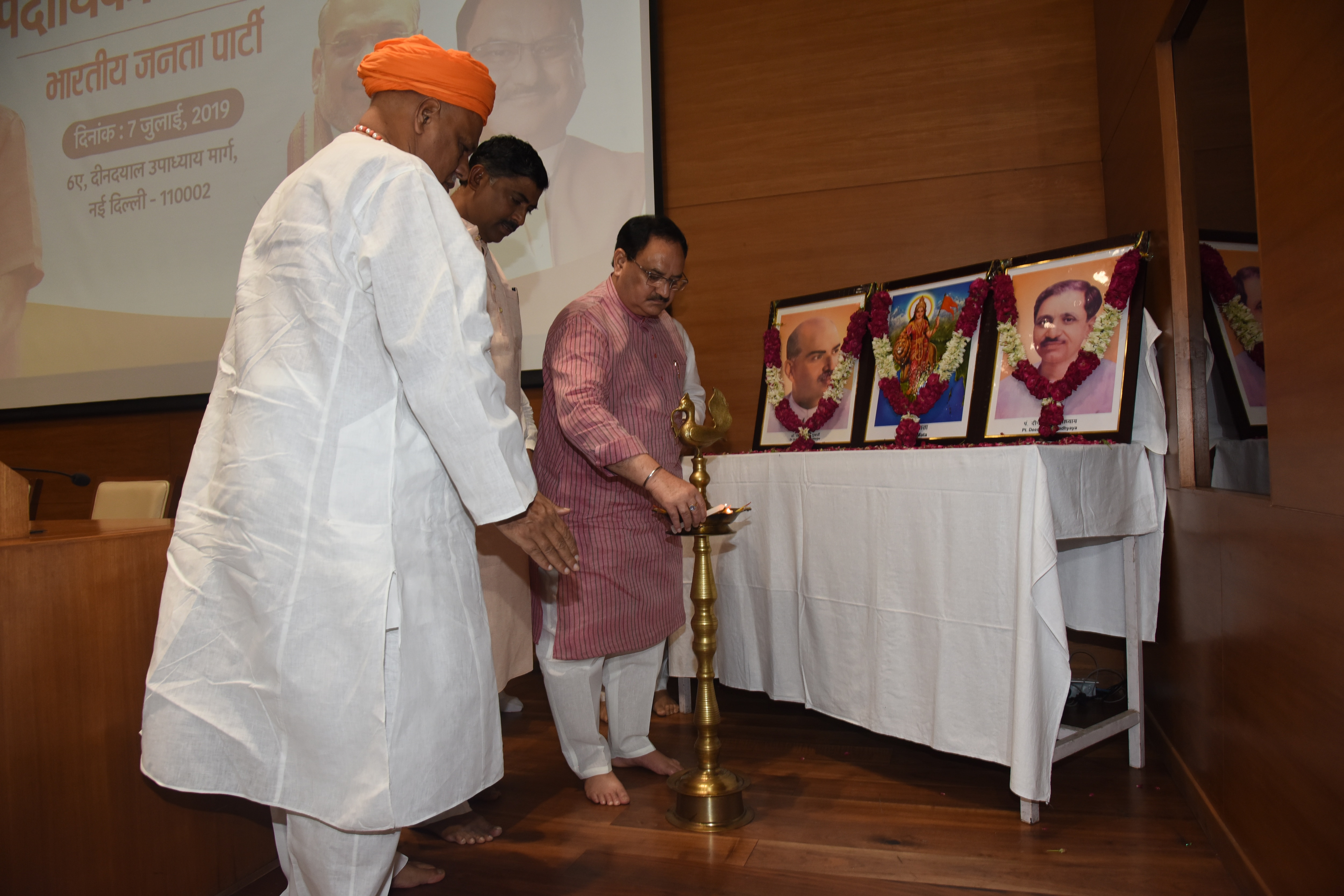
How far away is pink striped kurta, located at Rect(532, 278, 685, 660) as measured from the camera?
2.22 meters

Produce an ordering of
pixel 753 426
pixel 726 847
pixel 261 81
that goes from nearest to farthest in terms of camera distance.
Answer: pixel 726 847 < pixel 753 426 < pixel 261 81

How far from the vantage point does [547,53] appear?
3.95 metres

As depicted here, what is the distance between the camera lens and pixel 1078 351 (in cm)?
246

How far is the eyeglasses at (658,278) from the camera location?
2285 millimetres

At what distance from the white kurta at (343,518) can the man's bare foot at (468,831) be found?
31.4 inches

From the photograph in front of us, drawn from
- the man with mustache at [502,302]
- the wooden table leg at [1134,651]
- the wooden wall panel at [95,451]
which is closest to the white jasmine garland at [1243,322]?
the wooden table leg at [1134,651]

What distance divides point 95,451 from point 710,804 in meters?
4.11

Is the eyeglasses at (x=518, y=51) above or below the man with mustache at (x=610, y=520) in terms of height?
above

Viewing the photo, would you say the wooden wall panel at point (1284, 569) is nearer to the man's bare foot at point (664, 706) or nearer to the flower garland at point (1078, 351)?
the flower garland at point (1078, 351)

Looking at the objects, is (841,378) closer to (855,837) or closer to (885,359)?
(885,359)

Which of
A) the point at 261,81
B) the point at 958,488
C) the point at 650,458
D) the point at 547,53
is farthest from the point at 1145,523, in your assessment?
the point at 261,81

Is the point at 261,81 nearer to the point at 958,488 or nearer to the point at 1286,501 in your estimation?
the point at 958,488

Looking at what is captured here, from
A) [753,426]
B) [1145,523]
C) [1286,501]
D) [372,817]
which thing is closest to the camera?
[372,817]

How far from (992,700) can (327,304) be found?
66.7 inches
